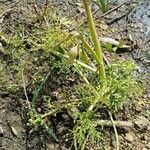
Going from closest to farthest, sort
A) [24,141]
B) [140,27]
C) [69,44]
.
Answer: [24,141] → [69,44] → [140,27]

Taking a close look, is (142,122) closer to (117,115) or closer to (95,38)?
(117,115)

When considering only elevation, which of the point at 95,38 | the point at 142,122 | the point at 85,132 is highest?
the point at 95,38

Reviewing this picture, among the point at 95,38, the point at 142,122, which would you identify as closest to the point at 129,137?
the point at 142,122

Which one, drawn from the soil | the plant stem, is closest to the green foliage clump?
the soil

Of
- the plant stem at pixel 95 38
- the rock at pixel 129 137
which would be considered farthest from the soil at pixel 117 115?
the plant stem at pixel 95 38

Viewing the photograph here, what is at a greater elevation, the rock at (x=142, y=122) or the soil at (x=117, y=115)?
the soil at (x=117, y=115)

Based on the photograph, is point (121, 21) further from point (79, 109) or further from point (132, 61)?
point (79, 109)

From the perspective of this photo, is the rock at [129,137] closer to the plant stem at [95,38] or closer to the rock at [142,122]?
the rock at [142,122]

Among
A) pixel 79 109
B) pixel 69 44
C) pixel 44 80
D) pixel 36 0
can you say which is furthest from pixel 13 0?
pixel 79 109
